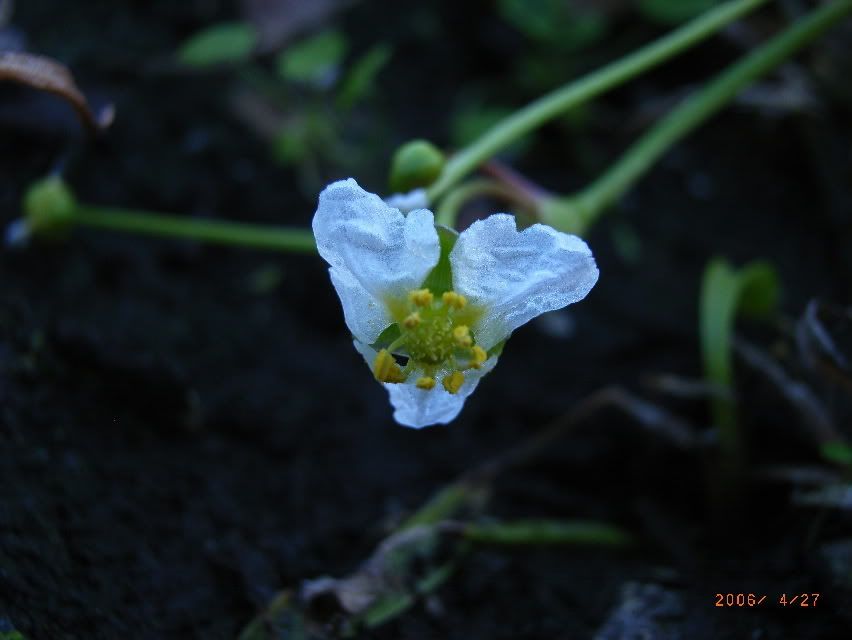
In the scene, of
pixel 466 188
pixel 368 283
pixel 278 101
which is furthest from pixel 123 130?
pixel 368 283

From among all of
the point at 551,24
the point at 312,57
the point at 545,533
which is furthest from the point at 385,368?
the point at 551,24

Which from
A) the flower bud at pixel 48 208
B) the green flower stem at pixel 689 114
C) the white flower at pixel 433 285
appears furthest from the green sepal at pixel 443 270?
the flower bud at pixel 48 208

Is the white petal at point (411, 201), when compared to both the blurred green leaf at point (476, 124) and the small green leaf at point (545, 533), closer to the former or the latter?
the small green leaf at point (545, 533)

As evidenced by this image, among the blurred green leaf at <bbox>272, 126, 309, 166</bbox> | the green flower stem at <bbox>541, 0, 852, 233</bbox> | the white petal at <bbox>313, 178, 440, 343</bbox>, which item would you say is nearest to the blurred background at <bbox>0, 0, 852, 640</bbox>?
the blurred green leaf at <bbox>272, 126, 309, 166</bbox>

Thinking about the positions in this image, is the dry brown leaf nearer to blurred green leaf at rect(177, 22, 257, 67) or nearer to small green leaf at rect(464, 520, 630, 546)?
blurred green leaf at rect(177, 22, 257, 67)

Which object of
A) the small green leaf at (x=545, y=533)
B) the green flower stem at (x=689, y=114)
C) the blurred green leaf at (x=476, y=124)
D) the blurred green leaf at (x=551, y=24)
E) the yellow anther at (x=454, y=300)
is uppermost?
the blurred green leaf at (x=551, y=24)
